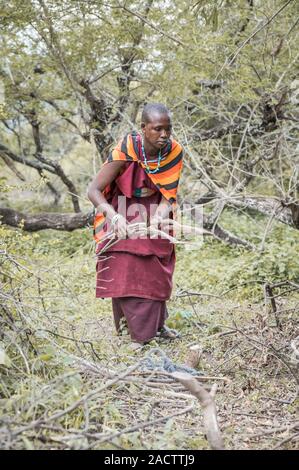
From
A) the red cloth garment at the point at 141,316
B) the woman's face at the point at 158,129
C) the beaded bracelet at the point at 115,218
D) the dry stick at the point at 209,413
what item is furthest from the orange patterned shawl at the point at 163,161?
the dry stick at the point at 209,413

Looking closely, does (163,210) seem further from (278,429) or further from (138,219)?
(278,429)

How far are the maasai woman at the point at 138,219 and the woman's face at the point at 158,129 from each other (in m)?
0.11

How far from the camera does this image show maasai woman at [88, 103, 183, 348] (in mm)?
4305

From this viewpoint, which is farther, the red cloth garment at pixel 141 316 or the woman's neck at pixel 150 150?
the red cloth garment at pixel 141 316

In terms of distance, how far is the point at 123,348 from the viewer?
149 inches

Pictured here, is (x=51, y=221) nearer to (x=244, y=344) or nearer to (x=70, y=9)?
(x=70, y=9)

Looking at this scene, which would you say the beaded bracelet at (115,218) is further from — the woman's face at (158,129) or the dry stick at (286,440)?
the dry stick at (286,440)

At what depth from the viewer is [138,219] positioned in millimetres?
4410

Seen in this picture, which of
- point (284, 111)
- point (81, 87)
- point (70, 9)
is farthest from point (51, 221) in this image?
point (284, 111)

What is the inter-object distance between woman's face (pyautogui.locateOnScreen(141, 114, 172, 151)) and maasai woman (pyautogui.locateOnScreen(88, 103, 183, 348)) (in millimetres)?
106

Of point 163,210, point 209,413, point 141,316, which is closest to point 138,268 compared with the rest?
point 141,316

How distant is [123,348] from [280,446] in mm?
1424

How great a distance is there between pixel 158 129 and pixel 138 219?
721 mm

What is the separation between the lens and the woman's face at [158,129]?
4.00 m
